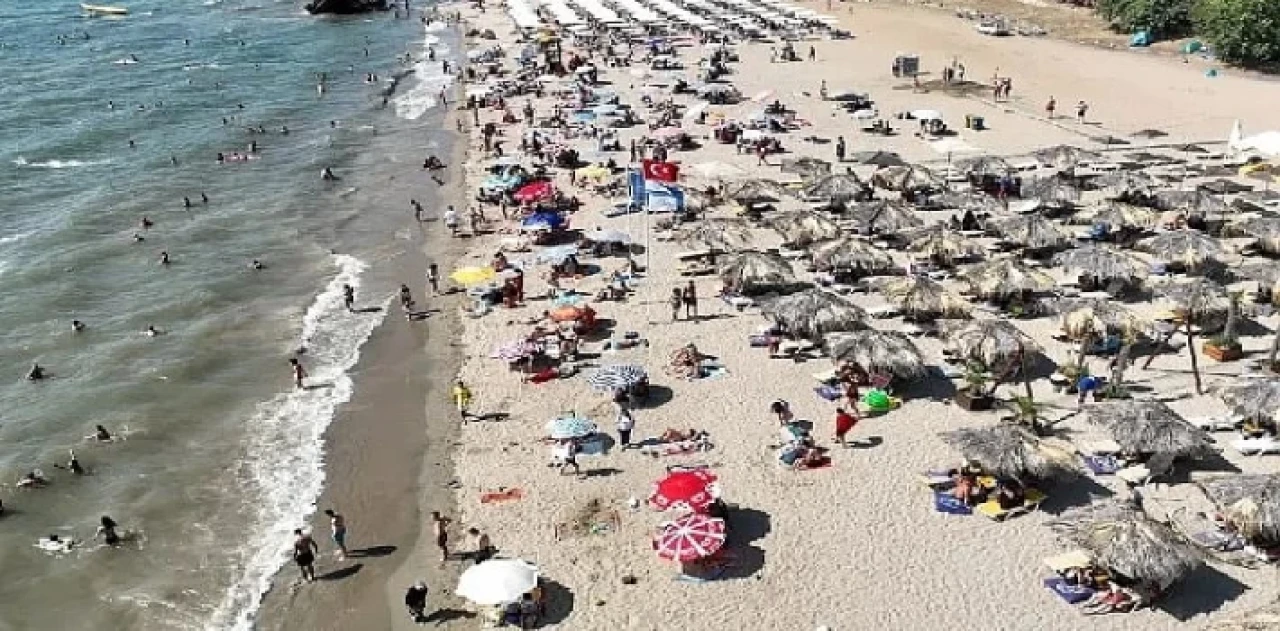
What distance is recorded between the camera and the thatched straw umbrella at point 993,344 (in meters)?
22.2

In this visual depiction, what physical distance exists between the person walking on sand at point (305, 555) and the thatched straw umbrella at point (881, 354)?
11078mm

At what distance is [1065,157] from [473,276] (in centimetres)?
1945

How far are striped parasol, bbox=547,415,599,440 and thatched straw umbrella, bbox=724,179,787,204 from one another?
1383 cm

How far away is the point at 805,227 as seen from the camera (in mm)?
29641

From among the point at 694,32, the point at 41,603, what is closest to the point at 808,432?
the point at 41,603

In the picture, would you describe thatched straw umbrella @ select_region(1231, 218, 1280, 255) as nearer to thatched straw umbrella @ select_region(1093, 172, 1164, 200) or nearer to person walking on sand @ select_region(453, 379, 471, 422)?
thatched straw umbrella @ select_region(1093, 172, 1164, 200)

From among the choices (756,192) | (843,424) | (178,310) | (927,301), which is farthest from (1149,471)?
(178,310)

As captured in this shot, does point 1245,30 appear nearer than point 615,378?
No

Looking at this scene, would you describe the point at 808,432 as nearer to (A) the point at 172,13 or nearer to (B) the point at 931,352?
(B) the point at 931,352

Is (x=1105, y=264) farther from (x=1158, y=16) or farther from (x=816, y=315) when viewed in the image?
(x=1158, y=16)

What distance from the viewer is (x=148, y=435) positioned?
926 inches

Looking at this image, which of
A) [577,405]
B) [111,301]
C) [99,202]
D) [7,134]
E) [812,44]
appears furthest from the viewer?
[812,44]

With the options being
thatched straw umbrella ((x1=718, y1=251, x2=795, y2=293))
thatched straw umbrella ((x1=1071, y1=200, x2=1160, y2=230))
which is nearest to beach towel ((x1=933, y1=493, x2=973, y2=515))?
thatched straw umbrella ((x1=718, y1=251, x2=795, y2=293))

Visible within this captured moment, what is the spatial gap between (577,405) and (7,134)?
3934cm
